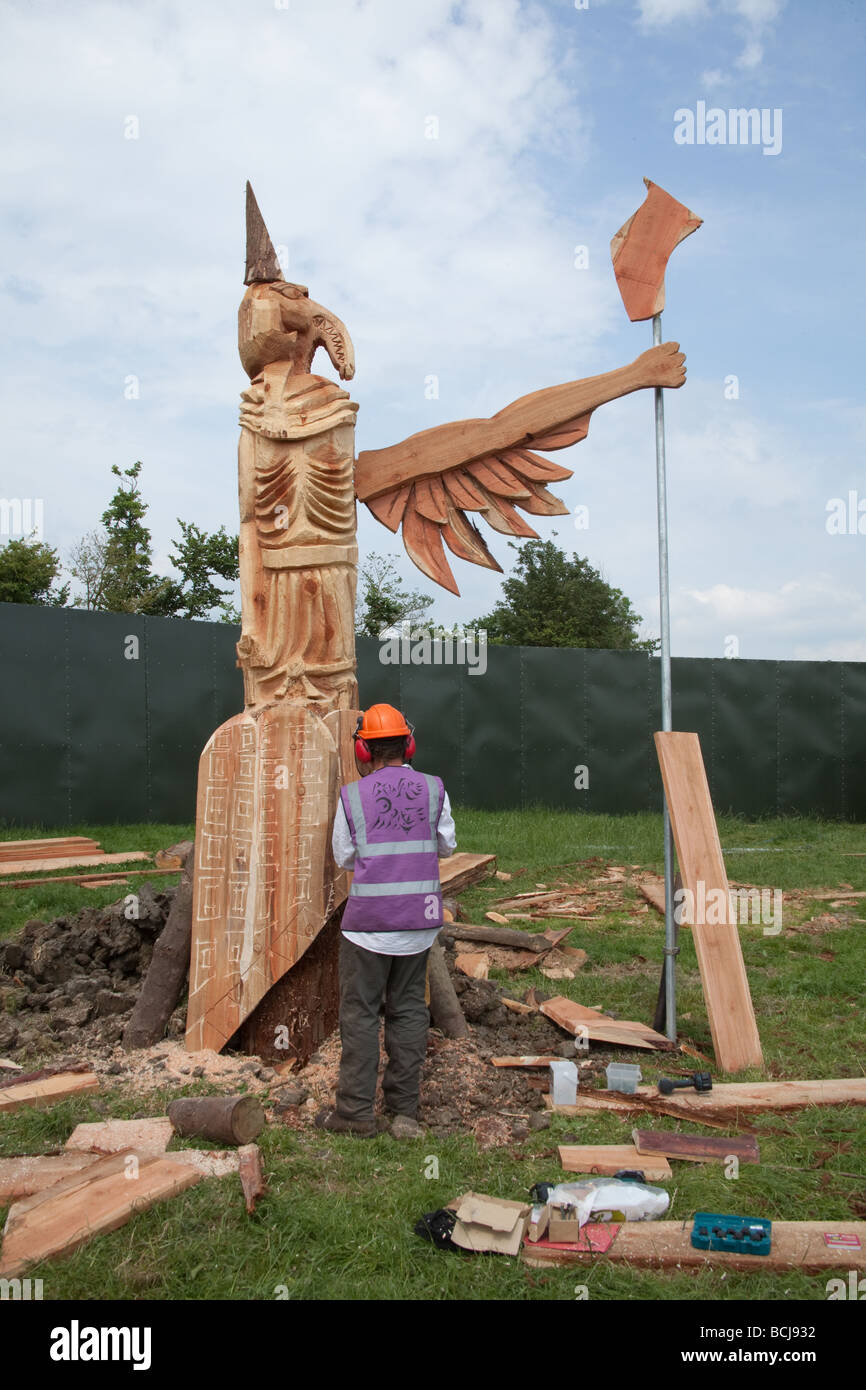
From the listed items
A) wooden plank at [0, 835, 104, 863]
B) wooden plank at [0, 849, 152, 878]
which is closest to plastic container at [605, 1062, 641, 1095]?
wooden plank at [0, 849, 152, 878]

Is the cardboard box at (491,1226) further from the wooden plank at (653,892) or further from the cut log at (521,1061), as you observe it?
the wooden plank at (653,892)

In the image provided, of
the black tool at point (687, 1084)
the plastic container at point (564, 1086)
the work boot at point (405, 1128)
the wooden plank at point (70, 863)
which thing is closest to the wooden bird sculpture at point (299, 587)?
the work boot at point (405, 1128)

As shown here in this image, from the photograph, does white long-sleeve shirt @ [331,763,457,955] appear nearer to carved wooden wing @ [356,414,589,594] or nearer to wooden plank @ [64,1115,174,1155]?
wooden plank @ [64,1115,174,1155]

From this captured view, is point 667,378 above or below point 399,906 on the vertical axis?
above

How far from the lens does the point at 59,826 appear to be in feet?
34.1

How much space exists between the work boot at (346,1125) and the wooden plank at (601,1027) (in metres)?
1.34

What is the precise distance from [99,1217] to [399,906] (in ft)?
4.75

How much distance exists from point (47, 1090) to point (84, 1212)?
43.0 inches

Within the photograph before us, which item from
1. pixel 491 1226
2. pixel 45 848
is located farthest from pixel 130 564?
pixel 491 1226

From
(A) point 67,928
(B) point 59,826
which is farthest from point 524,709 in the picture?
(A) point 67,928

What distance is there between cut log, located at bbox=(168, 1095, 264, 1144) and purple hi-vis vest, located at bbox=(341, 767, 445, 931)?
2.43 ft

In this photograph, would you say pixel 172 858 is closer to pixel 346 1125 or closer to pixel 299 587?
pixel 299 587

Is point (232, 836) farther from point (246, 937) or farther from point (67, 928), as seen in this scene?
point (67, 928)

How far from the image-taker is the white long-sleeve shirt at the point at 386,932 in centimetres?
388
